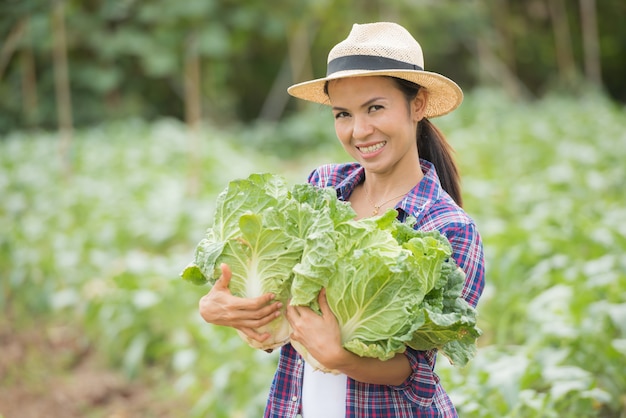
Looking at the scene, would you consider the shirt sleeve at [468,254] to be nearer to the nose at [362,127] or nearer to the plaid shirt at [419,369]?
the plaid shirt at [419,369]

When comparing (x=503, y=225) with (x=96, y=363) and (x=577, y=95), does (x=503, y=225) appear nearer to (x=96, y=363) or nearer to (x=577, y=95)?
(x=96, y=363)

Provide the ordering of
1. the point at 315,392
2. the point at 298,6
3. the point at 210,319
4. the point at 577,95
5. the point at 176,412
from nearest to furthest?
the point at 210,319 → the point at 315,392 → the point at 176,412 → the point at 298,6 → the point at 577,95

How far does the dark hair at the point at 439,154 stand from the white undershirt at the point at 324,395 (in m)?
0.73

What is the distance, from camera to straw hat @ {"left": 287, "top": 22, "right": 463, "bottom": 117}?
6.63 ft

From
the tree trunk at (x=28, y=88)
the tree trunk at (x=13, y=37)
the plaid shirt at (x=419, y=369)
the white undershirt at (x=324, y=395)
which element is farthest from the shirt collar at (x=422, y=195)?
the tree trunk at (x=28, y=88)

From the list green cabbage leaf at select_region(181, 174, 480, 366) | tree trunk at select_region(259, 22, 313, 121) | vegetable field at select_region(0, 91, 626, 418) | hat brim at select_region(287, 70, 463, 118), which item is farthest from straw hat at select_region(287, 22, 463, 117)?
tree trunk at select_region(259, 22, 313, 121)

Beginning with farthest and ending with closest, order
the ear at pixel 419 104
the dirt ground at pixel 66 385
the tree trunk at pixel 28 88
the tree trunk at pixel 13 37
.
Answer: the tree trunk at pixel 28 88
the tree trunk at pixel 13 37
the dirt ground at pixel 66 385
the ear at pixel 419 104

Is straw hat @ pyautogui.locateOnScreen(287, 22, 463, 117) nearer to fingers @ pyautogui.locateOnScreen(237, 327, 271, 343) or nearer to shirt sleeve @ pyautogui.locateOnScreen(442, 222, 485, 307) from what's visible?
shirt sleeve @ pyautogui.locateOnScreen(442, 222, 485, 307)

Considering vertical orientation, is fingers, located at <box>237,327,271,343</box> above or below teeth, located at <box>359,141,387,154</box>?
below

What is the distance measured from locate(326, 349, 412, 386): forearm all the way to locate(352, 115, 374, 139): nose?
626mm

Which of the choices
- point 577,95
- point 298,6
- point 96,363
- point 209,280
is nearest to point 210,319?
point 209,280

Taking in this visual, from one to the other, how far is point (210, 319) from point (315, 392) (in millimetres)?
399

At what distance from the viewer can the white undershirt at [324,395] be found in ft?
6.69

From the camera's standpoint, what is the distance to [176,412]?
457 centimetres
